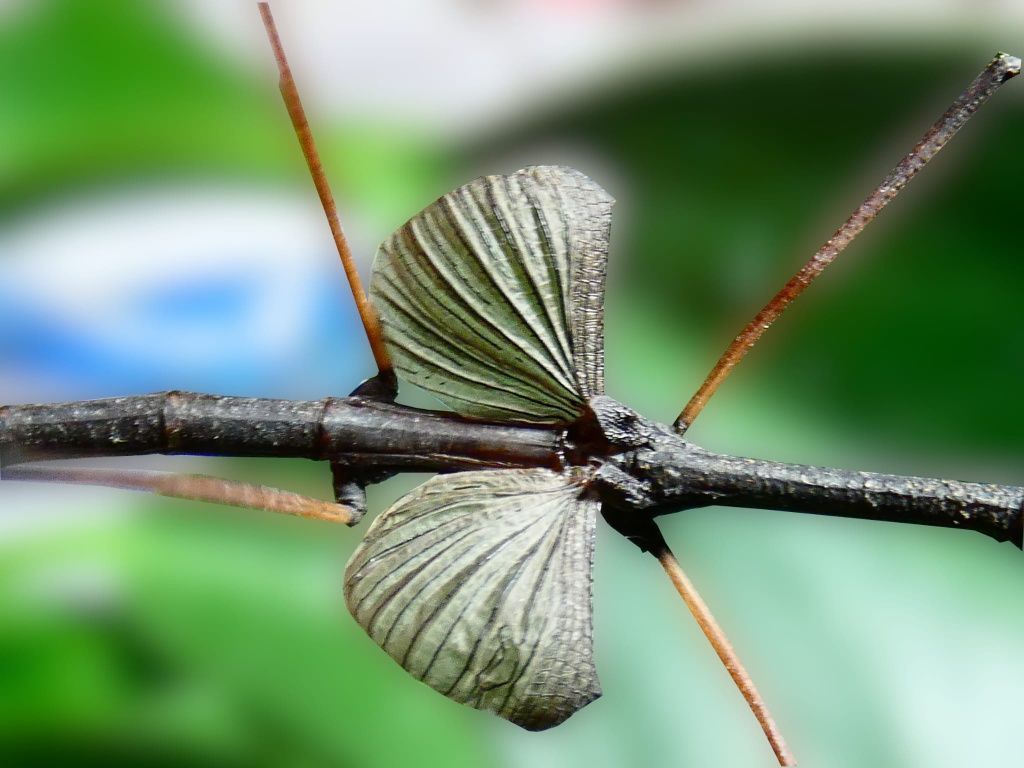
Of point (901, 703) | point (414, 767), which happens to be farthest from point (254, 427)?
point (901, 703)

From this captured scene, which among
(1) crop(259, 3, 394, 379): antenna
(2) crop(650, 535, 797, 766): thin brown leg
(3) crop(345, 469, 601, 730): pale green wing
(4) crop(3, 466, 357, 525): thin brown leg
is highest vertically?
(1) crop(259, 3, 394, 379): antenna

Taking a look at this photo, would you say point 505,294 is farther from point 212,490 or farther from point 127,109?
point 127,109

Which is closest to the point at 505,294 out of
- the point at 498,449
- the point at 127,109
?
the point at 498,449

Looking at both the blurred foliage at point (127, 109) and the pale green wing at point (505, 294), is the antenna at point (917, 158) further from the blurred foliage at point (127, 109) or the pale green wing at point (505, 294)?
the blurred foliage at point (127, 109)

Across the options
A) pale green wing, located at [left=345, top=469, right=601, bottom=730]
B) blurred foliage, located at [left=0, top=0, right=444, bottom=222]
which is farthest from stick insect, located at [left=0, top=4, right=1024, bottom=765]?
blurred foliage, located at [left=0, top=0, right=444, bottom=222]

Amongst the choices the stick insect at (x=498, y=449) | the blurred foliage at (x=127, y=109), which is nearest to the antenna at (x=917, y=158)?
the stick insect at (x=498, y=449)

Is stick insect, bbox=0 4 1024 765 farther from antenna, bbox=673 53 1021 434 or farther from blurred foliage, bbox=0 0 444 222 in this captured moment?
blurred foliage, bbox=0 0 444 222

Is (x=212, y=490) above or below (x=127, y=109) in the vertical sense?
below
